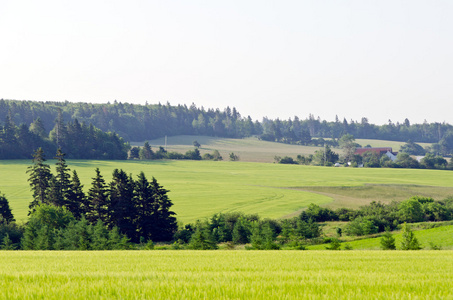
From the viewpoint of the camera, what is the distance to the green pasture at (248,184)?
79688mm

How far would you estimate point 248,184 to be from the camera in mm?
109688

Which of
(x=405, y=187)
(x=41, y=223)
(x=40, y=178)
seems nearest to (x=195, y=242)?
(x=41, y=223)

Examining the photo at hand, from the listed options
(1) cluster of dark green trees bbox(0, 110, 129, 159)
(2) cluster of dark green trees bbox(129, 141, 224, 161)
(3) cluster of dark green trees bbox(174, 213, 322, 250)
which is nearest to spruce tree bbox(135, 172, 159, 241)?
(3) cluster of dark green trees bbox(174, 213, 322, 250)

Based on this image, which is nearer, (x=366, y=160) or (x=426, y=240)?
(x=426, y=240)

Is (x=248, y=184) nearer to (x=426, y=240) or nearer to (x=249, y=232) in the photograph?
(x=249, y=232)

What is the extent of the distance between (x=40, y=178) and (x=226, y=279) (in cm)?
6671

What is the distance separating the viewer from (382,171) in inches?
5576

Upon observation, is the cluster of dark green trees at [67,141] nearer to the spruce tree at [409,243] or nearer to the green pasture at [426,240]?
the green pasture at [426,240]

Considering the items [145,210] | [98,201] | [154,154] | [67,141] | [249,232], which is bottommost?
[249,232]

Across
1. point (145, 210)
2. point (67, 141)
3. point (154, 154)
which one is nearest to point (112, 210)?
point (145, 210)

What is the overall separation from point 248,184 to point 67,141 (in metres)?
80.4

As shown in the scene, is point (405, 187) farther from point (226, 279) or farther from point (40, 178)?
point (226, 279)

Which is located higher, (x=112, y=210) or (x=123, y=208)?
(x=123, y=208)

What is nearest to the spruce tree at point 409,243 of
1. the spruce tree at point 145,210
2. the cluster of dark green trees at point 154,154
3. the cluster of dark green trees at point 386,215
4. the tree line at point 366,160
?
the cluster of dark green trees at point 386,215
